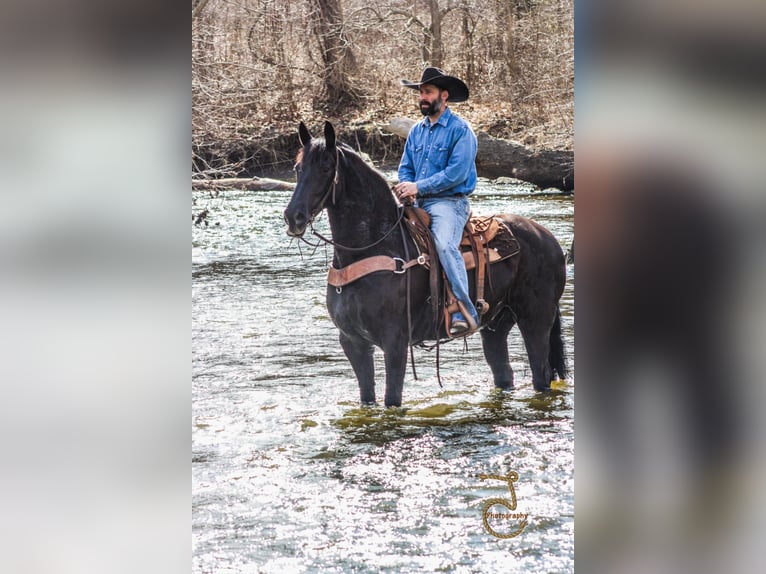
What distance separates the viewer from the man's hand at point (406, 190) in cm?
478

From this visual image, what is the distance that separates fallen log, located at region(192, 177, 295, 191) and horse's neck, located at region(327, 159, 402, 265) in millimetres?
303

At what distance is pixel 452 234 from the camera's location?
493 cm

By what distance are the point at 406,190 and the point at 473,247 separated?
590mm

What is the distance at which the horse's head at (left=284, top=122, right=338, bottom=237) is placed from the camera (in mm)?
4410

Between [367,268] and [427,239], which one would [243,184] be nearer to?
[367,268]

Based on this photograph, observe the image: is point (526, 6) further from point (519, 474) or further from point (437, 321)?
point (519, 474)

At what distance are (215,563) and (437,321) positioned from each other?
189cm

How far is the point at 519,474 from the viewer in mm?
4062
